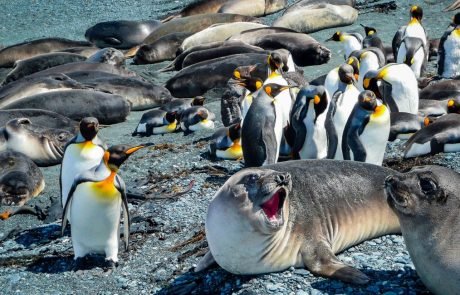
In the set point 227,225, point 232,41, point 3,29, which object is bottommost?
point 3,29

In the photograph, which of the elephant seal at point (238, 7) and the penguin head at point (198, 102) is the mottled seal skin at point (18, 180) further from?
the elephant seal at point (238, 7)

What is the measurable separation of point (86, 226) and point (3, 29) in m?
15.0

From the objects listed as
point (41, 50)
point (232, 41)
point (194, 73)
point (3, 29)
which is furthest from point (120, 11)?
point (194, 73)

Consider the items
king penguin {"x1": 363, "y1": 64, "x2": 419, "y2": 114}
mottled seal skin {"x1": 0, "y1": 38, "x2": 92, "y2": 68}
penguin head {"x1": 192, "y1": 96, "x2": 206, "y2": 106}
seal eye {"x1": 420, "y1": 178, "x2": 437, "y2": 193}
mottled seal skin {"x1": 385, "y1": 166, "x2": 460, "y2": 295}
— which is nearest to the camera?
mottled seal skin {"x1": 385, "y1": 166, "x2": 460, "y2": 295}

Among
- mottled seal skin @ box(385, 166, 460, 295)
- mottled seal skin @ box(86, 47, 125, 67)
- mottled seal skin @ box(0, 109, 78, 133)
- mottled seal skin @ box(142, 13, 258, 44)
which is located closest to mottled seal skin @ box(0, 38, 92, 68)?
mottled seal skin @ box(142, 13, 258, 44)

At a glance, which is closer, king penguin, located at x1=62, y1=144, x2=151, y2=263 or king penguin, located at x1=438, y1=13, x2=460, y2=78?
king penguin, located at x1=62, y1=144, x2=151, y2=263

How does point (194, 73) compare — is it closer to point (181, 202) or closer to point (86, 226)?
point (181, 202)

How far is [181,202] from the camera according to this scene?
656 centimetres

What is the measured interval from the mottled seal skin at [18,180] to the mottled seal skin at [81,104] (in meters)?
2.36

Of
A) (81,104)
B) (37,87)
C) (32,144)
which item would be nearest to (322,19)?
(37,87)

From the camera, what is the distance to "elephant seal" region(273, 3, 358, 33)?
15.3 metres

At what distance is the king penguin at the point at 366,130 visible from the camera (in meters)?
6.86

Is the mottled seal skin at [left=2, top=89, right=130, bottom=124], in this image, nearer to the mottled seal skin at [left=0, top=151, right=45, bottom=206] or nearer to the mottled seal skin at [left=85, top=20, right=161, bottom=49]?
the mottled seal skin at [left=0, top=151, right=45, bottom=206]

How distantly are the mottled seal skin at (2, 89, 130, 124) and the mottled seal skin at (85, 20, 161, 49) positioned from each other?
5.70 meters
